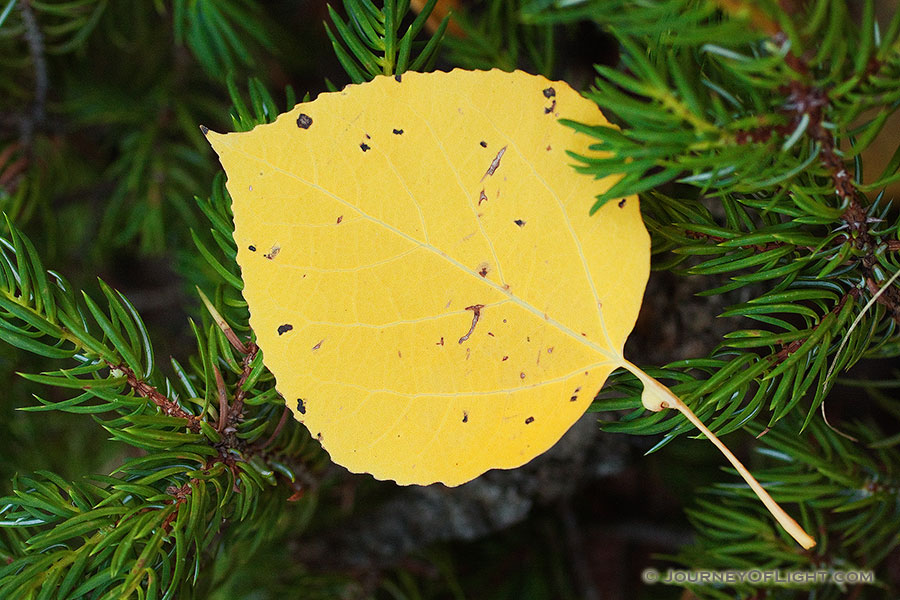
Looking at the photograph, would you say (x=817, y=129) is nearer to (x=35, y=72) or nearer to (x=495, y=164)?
(x=495, y=164)

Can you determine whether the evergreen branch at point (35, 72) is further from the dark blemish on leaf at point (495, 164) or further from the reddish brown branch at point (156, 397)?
the dark blemish on leaf at point (495, 164)

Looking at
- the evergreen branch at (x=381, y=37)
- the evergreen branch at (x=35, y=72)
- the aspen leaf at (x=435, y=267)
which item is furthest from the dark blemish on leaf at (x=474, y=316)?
the evergreen branch at (x=35, y=72)

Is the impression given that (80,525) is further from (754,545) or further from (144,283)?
(144,283)

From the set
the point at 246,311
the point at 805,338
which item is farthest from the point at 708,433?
the point at 246,311

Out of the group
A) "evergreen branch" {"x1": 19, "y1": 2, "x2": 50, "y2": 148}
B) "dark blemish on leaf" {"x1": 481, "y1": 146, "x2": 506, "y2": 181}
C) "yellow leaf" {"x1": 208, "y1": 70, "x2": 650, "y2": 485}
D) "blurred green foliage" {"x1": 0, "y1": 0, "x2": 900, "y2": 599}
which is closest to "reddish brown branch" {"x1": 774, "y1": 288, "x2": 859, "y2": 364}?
"blurred green foliage" {"x1": 0, "y1": 0, "x2": 900, "y2": 599}

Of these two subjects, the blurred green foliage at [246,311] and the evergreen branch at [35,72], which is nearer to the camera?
the blurred green foliage at [246,311]

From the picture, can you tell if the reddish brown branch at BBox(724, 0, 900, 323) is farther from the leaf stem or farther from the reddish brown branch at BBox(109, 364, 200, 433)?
the reddish brown branch at BBox(109, 364, 200, 433)

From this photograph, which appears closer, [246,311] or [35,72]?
[246,311]

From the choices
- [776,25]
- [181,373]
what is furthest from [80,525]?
[776,25]
